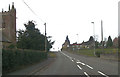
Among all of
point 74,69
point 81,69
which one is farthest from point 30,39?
point 81,69

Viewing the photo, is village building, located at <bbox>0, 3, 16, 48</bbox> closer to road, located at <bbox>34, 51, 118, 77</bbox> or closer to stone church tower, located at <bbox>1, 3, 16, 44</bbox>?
stone church tower, located at <bbox>1, 3, 16, 44</bbox>

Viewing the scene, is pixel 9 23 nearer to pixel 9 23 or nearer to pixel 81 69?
pixel 9 23

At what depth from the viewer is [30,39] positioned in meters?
48.2

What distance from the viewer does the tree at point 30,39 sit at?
46963 millimetres

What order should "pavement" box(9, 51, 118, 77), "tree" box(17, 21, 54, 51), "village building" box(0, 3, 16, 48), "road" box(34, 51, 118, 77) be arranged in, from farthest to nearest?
"village building" box(0, 3, 16, 48)
"tree" box(17, 21, 54, 51)
"road" box(34, 51, 118, 77)
"pavement" box(9, 51, 118, 77)

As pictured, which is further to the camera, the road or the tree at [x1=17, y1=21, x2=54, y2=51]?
the tree at [x1=17, y1=21, x2=54, y2=51]

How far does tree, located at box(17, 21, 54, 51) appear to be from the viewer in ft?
154

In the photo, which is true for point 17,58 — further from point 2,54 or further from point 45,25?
point 45,25

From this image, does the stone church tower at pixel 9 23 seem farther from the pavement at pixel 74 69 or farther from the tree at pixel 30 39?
the pavement at pixel 74 69

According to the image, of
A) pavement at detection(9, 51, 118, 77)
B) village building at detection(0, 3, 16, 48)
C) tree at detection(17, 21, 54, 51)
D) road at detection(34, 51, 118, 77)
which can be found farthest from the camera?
village building at detection(0, 3, 16, 48)

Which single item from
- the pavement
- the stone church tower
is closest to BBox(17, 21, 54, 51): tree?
the stone church tower

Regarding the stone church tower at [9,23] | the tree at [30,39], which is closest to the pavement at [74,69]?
the tree at [30,39]

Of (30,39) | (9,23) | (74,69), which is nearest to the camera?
(74,69)

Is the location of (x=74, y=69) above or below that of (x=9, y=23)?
below
